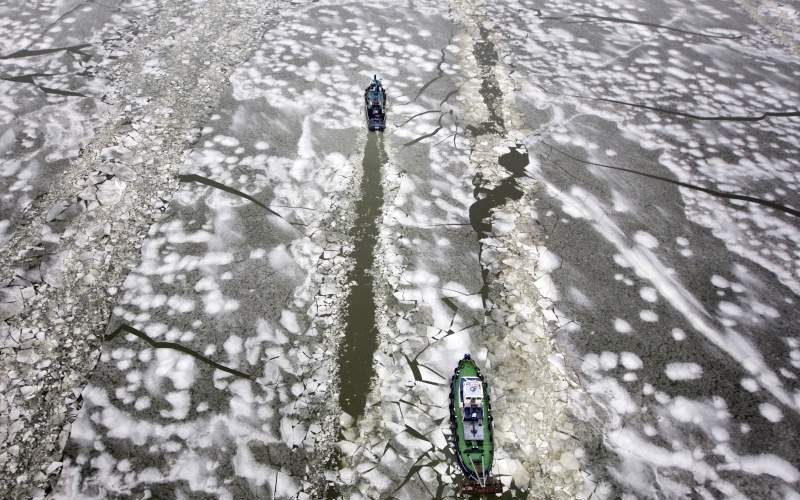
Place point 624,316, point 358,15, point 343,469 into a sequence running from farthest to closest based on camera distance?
point 358,15 < point 624,316 < point 343,469

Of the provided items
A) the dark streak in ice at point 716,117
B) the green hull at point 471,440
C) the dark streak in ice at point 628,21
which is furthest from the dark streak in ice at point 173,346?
the dark streak in ice at point 628,21

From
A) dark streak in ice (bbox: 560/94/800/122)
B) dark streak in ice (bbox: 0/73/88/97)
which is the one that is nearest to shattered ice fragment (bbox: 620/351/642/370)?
dark streak in ice (bbox: 560/94/800/122)

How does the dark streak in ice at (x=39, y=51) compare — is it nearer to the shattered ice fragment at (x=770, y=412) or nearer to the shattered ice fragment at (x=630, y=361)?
the shattered ice fragment at (x=630, y=361)

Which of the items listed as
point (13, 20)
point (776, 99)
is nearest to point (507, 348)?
point (776, 99)

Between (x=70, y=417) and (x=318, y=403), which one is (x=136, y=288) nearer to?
(x=70, y=417)

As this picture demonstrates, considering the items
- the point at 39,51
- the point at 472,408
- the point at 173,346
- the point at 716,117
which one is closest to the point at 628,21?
the point at 716,117

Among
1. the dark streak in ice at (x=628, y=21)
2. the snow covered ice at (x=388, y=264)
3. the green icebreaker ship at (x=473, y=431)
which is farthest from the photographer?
the dark streak in ice at (x=628, y=21)

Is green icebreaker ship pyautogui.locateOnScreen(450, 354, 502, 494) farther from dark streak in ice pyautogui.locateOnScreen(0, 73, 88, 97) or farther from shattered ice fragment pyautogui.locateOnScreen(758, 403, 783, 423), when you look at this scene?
dark streak in ice pyautogui.locateOnScreen(0, 73, 88, 97)
